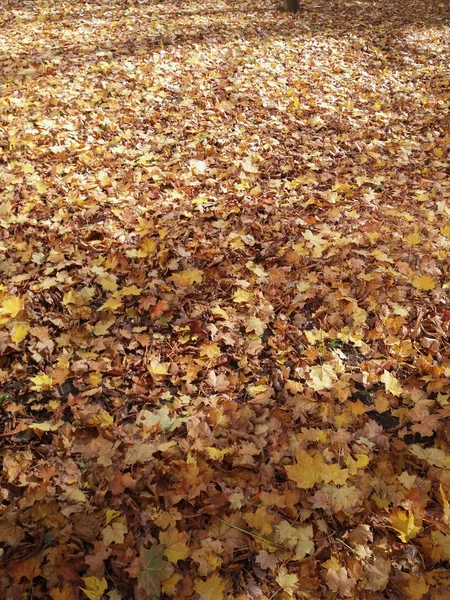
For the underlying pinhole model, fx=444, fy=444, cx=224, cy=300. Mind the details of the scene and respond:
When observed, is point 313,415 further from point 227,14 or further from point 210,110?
point 227,14

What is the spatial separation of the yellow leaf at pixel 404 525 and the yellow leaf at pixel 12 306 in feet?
8.85

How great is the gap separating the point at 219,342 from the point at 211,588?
1510mm

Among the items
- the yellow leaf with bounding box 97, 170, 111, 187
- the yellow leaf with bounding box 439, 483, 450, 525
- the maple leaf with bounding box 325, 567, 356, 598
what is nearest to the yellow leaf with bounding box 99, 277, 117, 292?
the yellow leaf with bounding box 97, 170, 111, 187

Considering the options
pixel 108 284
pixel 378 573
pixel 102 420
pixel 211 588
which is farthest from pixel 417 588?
pixel 108 284

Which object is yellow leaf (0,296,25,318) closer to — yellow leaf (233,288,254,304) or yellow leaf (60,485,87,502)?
yellow leaf (60,485,87,502)

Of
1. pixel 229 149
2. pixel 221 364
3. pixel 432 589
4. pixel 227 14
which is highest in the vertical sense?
pixel 227 14

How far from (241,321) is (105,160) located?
2732mm

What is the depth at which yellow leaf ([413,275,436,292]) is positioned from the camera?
3521 mm

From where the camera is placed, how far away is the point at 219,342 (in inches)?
124

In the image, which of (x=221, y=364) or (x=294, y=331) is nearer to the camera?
(x=221, y=364)

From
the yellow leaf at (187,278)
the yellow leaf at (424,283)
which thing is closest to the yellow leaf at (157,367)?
the yellow leaf at (187,278)

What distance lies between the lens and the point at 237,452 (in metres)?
2.50

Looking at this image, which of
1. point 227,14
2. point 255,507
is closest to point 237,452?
point 255,507

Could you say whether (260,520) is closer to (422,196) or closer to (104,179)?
(104,179)
